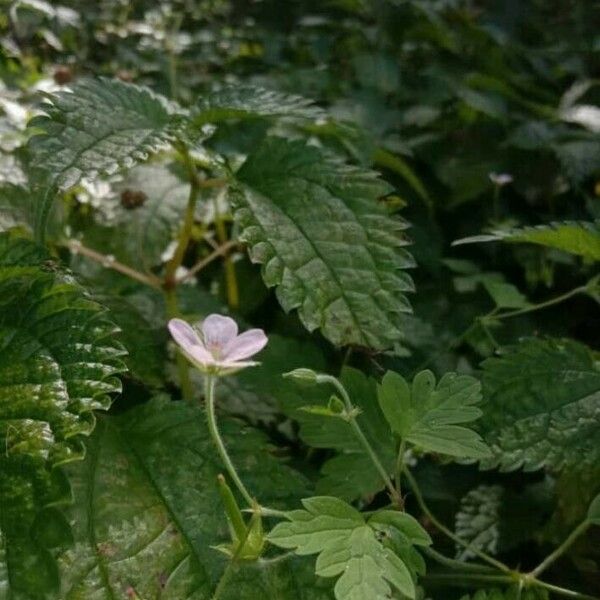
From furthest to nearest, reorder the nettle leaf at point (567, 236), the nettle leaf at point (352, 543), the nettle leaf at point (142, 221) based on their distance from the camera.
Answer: the nettle leaf at point (142, 221) → the nettle leaf at point (567, 236) → the nettle leaf at point (352, 543)

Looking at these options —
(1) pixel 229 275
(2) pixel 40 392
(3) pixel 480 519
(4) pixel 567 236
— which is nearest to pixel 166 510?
(2) pixel 40 392

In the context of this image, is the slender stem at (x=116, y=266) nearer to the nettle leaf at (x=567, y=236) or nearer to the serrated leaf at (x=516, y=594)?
the nettle leaf at (x=567, y=236)

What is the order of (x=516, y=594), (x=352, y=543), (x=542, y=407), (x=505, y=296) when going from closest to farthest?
1. (x=352, y=543)
2. (x=516, y=594)
3. (x=542, y=407)
4. (x=505, y=296)

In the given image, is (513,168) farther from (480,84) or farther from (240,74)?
(240,74)

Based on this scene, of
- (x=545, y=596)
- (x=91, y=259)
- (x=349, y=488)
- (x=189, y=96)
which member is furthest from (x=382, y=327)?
(x=189, y=96)

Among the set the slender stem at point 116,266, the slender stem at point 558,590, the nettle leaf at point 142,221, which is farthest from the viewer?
the nettle leaf at point 142,221

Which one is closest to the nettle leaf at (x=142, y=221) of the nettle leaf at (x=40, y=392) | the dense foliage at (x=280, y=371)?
the dense foliage at (x=280, y=371)

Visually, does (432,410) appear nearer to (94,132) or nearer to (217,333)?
(217,333)

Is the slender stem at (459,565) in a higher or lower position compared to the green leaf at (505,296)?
lower
